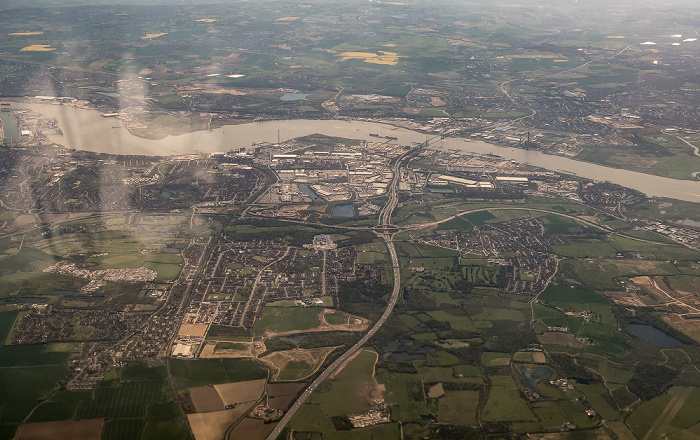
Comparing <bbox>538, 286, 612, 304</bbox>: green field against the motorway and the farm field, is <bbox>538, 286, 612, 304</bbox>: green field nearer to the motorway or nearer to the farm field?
the motorway

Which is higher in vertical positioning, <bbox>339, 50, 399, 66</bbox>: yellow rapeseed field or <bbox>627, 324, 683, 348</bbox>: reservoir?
<bbox>339, 50, 399, 66</bbox>: yellow rapeseed field

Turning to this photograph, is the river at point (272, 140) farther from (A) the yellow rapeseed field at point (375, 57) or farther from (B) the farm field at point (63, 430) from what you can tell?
(B) the farm field at point (63, 430)

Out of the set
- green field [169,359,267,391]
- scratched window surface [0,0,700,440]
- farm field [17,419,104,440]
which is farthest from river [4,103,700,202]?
farm field [17,419,104,440]

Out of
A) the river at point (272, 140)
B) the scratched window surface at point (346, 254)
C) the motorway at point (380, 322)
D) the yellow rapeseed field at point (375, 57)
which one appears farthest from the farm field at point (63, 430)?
the yellow rapeseed field at point (375, 57)

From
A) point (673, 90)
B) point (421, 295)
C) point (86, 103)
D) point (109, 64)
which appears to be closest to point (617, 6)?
point (673, 90)

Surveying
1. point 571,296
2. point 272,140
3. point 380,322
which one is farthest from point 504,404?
point 272,140
